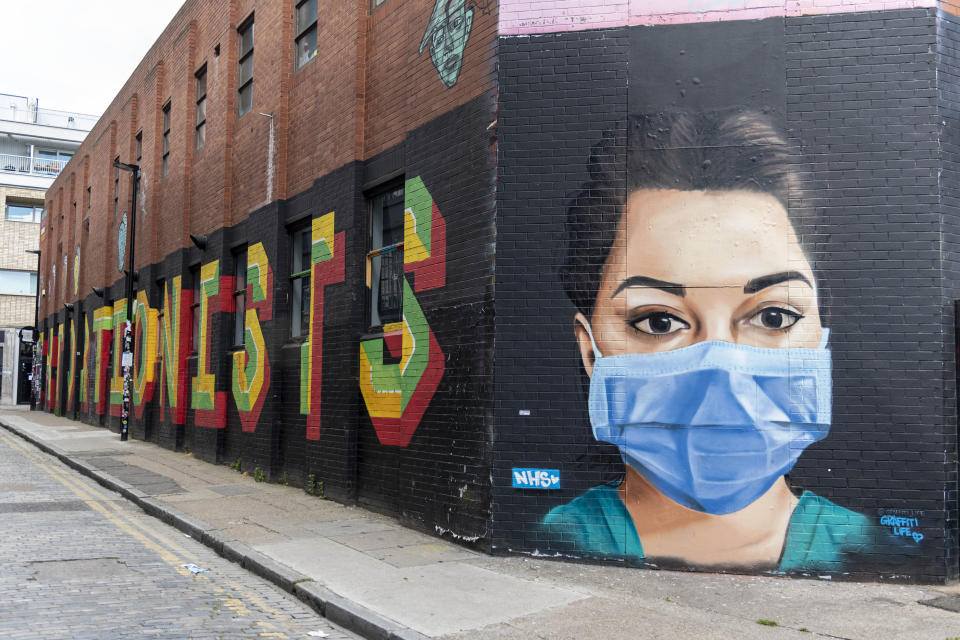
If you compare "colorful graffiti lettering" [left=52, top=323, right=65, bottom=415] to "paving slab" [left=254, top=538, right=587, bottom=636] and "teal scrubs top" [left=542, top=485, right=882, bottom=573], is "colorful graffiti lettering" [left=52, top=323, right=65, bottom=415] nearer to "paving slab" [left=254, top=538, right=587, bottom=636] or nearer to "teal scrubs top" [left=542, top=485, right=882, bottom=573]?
"paving slab" [left=254, top=538, right=587, bottom=636]

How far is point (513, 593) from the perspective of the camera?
7.15 meters

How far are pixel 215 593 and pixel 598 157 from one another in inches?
225

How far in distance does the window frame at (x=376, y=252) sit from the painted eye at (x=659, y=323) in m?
3.94

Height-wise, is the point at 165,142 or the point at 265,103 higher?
the point at 165,142

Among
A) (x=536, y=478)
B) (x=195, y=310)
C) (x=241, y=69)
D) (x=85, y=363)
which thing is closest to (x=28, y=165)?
(x=85, y=363)

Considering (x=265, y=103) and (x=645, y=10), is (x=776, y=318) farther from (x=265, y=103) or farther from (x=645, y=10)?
(x=265, y=103)

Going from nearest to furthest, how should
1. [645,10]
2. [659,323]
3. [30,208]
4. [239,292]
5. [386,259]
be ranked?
1. [659,323]
2. [645,10]
3. [386,259]
4. [239,292]
5. [30,208]

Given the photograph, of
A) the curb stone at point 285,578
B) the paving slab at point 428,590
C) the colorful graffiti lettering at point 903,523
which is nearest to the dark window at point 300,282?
the curb stone at point 285,578

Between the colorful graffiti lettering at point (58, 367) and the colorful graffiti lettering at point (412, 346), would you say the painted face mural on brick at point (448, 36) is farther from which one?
the colorful graffiti lettering at point (58, 367)

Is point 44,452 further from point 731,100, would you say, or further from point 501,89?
point 731,100

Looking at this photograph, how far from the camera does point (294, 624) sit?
6.58 m

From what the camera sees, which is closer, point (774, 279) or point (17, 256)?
point (774, 279)

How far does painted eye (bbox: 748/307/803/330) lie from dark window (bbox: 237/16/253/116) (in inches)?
475

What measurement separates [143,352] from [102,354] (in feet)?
22.5
